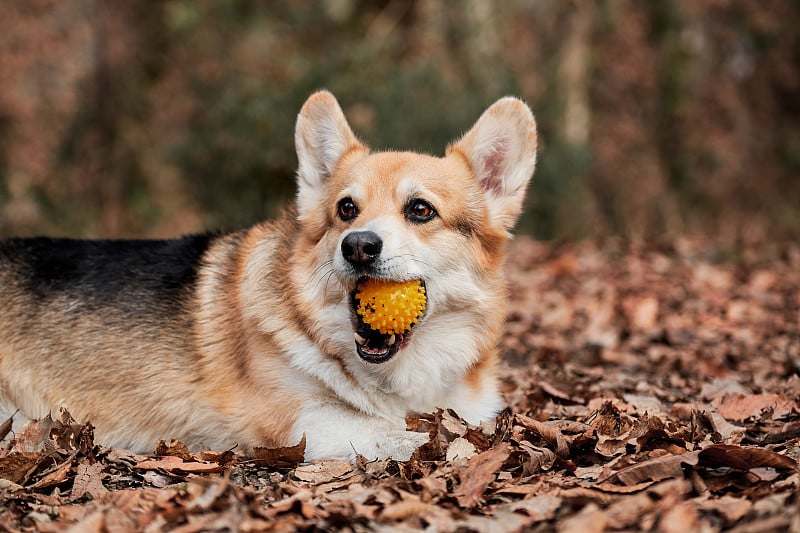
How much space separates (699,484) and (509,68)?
11.4 m

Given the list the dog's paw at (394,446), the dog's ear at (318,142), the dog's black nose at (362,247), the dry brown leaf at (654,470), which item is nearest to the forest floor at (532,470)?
the dry brown leaf at (654,470)

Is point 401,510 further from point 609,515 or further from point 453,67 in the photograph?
point 453,67

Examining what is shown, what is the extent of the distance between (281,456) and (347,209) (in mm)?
1333

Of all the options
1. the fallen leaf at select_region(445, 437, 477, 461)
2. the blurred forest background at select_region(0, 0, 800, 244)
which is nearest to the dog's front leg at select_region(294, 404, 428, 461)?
the fallen leaf at select_region(445, 437, 477, 461)

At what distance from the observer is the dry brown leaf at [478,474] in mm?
3285

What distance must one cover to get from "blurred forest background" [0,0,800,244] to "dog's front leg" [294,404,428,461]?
770cm

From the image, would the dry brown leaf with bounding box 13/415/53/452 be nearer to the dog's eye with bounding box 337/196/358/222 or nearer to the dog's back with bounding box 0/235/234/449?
the dog's back with bounding box 0/235/234/449

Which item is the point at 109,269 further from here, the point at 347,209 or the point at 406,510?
the point at 406,510

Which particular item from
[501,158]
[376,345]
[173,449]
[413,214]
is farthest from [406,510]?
[501,158]

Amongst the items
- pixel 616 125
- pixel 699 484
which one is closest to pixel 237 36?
pixel 616 125

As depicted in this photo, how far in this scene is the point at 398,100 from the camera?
11.7 meters

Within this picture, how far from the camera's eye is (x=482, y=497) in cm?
332

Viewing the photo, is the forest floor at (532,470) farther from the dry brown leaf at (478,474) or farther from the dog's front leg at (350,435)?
the dog's front leg at (350,435)

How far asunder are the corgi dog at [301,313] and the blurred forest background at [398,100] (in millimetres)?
6829
